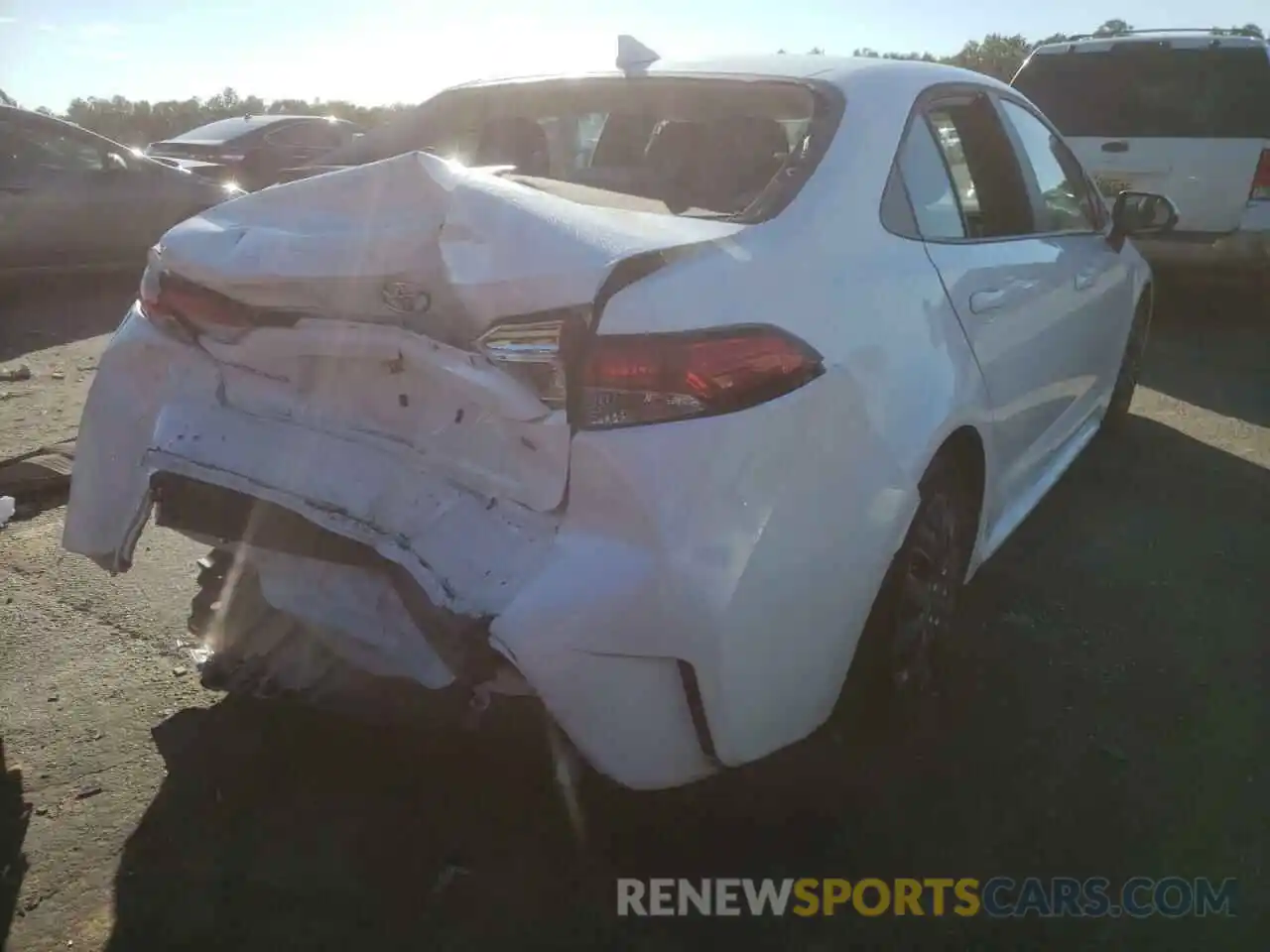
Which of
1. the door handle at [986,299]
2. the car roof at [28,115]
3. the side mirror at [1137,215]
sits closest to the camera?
the door handle at [986,299]

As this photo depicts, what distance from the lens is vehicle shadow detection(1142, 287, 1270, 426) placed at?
6371 millimetres

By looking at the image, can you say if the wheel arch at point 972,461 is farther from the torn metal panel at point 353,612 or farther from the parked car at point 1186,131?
the parked car at point 1186,131

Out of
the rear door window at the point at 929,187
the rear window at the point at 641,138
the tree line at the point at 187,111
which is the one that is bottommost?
the tree line at the point at 187,111

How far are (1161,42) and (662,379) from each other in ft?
24.4

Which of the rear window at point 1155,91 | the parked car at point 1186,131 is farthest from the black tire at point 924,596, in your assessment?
the rear window at point 1155,91

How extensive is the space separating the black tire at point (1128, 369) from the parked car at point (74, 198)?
7819 mm

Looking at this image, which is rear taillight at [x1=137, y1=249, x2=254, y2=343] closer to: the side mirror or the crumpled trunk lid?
the crumpled trunk lid

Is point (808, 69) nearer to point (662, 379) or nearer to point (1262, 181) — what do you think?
point (662, 379)

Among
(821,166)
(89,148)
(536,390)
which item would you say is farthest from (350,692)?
(89,148)

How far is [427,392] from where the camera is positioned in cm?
227

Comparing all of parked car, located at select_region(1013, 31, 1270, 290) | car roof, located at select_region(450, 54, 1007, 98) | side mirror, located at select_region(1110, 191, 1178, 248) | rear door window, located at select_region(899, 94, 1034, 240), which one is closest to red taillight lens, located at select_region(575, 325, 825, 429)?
rear door window, located at select_region(899, 94, 1034, 240)

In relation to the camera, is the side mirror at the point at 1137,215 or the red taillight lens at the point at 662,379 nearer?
the red taillight lens at the point at 662,379

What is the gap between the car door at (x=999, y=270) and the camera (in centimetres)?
288

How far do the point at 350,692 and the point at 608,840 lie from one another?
0.67 meters
